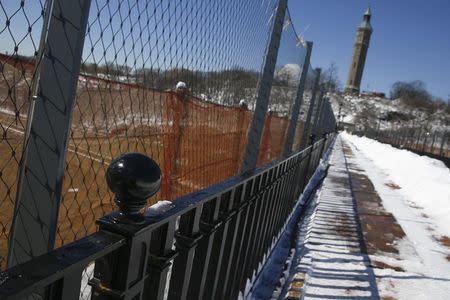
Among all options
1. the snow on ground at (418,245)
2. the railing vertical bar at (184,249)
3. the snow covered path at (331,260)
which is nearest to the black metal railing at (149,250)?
the railing vertical bar at (184,249)

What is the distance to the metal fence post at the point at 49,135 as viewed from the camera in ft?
4.08

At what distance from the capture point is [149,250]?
1.42 meters

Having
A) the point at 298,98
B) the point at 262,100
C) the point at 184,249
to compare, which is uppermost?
the point at 298,98

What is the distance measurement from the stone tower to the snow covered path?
4494 inches

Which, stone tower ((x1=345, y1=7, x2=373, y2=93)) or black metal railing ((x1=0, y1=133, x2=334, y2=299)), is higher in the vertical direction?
stone tower ((x1=345, y1=7, x2=373, y2=93))

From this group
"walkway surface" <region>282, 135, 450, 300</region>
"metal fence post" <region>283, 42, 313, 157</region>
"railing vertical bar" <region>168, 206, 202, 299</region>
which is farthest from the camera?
"metal fence post" <region>283, 42, 313, 157</region>

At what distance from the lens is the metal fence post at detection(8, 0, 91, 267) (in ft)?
4.08

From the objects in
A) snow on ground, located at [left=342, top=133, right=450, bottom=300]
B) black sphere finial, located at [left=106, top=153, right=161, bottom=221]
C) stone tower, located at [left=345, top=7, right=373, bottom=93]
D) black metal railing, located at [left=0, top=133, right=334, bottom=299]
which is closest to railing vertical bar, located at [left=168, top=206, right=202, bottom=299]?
black metal railing, located at [left=0, top=133, right=334, bottom=299]

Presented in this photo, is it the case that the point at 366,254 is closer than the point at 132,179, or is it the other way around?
the point at 132,179

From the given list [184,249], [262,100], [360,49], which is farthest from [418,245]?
[360,49]

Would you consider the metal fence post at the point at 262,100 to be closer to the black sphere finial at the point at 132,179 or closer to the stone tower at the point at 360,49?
the black sphere finial at the point at 132,179

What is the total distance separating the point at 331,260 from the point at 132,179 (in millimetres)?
3432

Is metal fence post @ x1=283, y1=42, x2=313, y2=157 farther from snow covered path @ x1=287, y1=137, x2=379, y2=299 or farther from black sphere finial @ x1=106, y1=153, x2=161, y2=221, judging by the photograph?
black sphere finial @ x1=106, y1=153, x2=161, y2=221

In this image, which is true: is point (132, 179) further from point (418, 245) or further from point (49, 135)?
point (418, 245)
